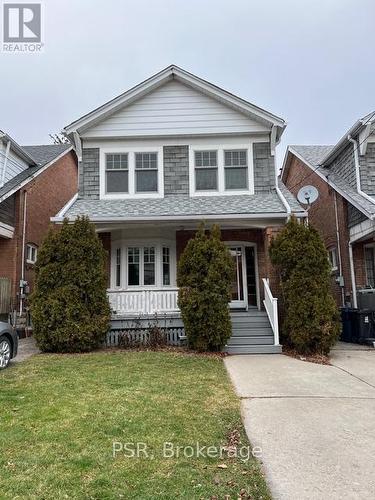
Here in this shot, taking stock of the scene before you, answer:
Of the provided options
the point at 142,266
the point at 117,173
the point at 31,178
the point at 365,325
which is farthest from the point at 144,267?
the point at 365,325

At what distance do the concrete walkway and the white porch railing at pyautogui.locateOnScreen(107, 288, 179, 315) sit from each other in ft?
7.57

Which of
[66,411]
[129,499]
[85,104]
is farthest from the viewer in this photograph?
[85,104]

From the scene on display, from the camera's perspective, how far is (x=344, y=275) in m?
13.9

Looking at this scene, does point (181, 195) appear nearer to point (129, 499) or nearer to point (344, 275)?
point (344, 275)

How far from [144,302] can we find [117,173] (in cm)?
464

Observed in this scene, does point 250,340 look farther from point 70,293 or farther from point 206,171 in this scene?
point 206,171

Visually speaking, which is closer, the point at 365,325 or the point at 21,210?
the point at 365,325

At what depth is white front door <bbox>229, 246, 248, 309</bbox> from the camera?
1233 centimetres

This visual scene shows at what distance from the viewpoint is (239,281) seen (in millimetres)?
12531

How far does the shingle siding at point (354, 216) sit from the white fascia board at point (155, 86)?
352cm

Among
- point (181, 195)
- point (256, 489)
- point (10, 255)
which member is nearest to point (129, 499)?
point (256, 489)

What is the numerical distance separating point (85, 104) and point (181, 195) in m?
15.8

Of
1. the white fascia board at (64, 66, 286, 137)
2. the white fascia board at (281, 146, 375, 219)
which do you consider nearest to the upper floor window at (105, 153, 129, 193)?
the white fascia board at (64, 66, 286, 137)

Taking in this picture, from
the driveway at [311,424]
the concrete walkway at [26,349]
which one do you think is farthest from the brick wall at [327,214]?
the concrete walkway at [26,349]
